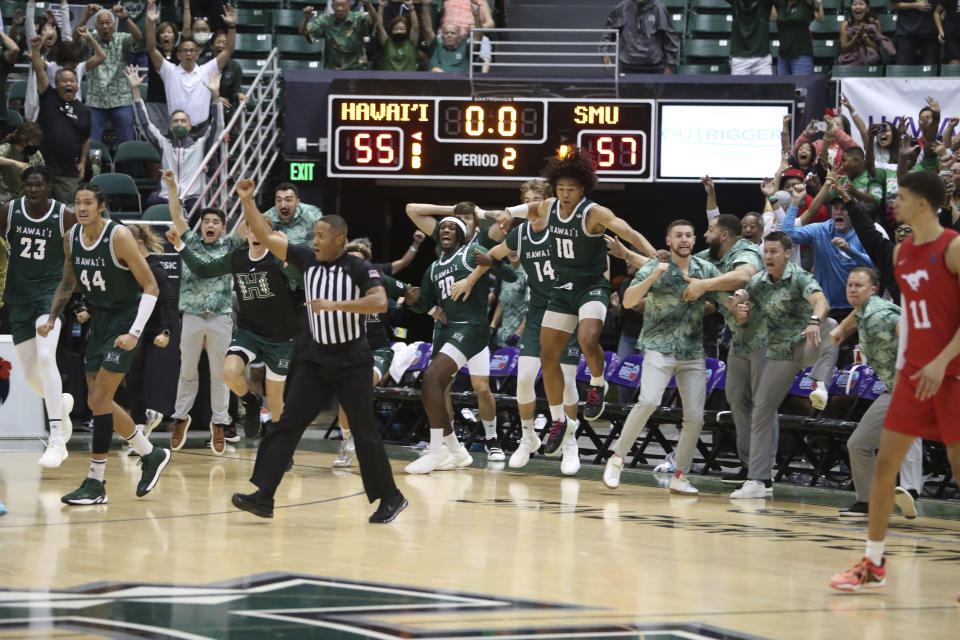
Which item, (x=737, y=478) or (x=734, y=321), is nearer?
(x=734, y=321)

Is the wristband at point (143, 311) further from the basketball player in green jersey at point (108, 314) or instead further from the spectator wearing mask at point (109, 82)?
the spectator wearing mask at point (109, 82)

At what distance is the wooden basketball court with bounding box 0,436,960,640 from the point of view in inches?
206

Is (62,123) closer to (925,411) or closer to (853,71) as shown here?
(853,71)

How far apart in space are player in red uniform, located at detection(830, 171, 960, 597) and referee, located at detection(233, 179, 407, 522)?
2.92 metres

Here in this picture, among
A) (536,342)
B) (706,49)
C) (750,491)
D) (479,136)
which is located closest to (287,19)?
(479,136)

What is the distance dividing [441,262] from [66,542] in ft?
15.4

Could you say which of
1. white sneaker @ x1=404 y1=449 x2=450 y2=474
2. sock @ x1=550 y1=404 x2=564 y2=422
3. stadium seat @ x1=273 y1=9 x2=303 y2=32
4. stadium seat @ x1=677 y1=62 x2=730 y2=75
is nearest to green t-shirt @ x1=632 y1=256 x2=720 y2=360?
sock @ x1=550 y1=404 x2=564 y2=422

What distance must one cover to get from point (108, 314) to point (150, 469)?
109 cm

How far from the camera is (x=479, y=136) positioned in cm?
1479

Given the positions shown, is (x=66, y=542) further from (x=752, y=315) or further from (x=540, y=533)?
(x=752, y=315)

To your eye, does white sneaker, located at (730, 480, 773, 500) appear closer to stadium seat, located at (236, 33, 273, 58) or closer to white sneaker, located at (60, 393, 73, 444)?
white sneaker, located at (60, 393, 73, 444)

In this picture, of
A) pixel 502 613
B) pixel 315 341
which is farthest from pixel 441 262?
pixel 502 613

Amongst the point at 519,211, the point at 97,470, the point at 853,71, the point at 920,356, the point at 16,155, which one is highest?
the point at 853,71

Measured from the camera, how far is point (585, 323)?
33.4 feet
